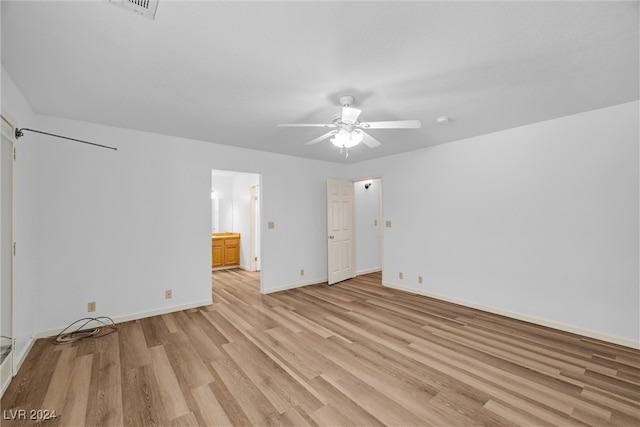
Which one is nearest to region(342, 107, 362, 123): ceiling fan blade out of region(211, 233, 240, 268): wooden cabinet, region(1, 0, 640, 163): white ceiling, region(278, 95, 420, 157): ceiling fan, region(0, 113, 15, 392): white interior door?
region(278, 95, 420, 157): ceiling fan

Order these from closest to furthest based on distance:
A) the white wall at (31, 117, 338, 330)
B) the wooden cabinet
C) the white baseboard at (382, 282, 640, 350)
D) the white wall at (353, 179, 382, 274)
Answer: the white baseboard at (382, 282, 640, 350), the white wall at (31, 117, 338, 330), the white wall at (353, 179, 382, 274), the wooden cabinet

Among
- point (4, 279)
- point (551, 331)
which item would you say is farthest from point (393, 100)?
point (4, 279)

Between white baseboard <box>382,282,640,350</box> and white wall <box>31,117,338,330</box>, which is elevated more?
white wall <box>31,117,338,330</box>

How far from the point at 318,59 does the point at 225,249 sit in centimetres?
593

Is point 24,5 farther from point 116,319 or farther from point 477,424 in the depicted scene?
point 477,424

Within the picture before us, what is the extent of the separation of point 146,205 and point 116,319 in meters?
1.51

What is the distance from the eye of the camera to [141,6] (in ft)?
4.79

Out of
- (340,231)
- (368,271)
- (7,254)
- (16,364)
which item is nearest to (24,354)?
(16,364)

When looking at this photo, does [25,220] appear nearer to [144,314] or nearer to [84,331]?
[84,331]

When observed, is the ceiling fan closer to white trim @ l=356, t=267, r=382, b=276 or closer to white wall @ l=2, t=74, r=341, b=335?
white wall @ l=2, t=74, r=341, b=335

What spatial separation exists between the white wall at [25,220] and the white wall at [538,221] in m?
4.94

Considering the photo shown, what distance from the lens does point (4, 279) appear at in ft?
7.23

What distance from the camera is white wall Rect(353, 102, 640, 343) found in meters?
2.87

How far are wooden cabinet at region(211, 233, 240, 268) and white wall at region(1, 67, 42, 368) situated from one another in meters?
3.80
